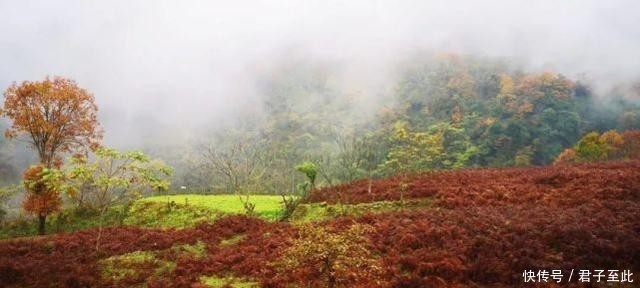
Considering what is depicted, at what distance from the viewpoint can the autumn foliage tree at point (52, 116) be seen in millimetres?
31438

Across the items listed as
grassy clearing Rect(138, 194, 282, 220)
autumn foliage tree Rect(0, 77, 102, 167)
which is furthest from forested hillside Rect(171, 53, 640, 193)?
autumn foliage tree Rect(0, 77, 102, 167)

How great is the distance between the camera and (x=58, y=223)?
107 ft

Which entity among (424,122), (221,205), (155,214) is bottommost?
(155,214)

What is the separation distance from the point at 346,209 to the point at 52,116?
72.9 feet

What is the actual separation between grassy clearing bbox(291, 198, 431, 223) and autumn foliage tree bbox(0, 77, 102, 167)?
17.5 meters

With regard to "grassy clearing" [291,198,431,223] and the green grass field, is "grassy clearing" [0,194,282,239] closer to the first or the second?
the green grass field

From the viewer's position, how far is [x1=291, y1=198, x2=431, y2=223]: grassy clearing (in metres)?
22.2

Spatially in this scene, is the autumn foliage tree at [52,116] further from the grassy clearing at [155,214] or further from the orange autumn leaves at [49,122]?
the grassy clearing at [155,214]

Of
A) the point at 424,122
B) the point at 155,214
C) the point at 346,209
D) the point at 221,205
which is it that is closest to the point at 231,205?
the point at 221,205

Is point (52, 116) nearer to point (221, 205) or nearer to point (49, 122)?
point (49, 122)

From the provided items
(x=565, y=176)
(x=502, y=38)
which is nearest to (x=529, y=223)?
(x=565, y=176)

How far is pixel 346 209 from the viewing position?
22891 millimetres

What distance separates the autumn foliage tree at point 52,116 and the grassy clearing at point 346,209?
57.3ft

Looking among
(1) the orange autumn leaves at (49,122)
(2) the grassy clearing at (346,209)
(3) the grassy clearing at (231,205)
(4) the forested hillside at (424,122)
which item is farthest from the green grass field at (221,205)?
(4) the forested hillside at (424,122)
